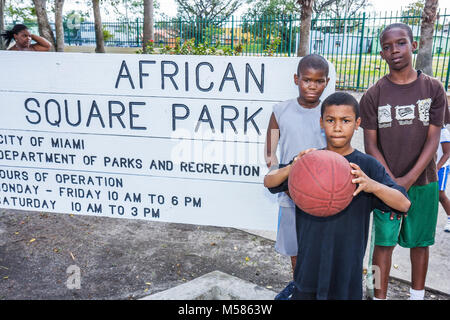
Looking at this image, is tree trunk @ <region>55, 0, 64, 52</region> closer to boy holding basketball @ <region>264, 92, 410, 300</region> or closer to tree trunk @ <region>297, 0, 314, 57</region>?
tree trunk @ <region>297, 0, 314, 57</region>

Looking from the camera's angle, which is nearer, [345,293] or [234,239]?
[345,293]

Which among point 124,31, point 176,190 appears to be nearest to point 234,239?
point 176,190

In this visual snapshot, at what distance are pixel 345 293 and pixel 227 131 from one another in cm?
133

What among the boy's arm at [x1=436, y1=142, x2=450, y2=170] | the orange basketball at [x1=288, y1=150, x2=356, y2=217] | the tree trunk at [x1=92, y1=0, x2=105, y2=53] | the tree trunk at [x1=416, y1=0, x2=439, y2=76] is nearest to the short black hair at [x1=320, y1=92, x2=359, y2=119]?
the orange basketball at [x1=288, y1=150, x2=356, y2=217]

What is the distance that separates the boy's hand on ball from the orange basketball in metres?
0.02

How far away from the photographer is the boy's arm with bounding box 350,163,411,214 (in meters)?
1.84

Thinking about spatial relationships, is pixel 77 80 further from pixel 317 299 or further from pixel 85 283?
pixel 317 299

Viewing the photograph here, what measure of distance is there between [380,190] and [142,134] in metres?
1.73

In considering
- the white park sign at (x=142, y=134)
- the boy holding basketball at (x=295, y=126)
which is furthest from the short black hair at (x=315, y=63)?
the white park sign at (x=142, y=134)

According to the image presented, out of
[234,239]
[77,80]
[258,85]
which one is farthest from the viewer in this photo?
[234,239]

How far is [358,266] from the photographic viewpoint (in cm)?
204

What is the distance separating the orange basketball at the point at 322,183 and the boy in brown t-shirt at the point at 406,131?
921mm
